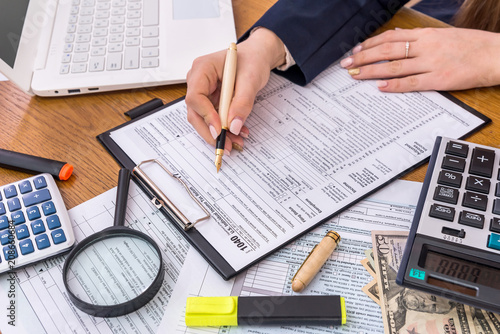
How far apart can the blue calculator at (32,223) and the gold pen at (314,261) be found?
0.94ft

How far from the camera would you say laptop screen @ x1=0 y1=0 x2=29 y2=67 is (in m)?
0.69

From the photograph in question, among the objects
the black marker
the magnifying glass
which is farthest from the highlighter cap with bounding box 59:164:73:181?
the magnifying glass

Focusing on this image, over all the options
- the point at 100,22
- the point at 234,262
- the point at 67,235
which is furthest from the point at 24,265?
the point at 100,22

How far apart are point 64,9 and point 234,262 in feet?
2.06

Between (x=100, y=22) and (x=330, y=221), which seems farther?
(x=100, y=22)

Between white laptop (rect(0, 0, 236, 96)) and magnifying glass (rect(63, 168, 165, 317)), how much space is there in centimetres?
32

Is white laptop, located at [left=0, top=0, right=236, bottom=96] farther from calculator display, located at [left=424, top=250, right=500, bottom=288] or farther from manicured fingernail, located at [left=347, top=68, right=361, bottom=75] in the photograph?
calculator display, located at [left=424, top=250, right=500, bottom=288]

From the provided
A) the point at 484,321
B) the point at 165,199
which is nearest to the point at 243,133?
the point at 165,199

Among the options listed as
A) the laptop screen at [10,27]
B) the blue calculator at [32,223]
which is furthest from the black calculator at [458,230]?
the laptop screen at [10,27]

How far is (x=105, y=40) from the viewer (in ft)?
2.65

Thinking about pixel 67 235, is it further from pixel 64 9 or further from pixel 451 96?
pixel 451 96

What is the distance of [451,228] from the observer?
21.0 inches

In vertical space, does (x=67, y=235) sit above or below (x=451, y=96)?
below

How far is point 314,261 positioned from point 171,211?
0.66 ft
